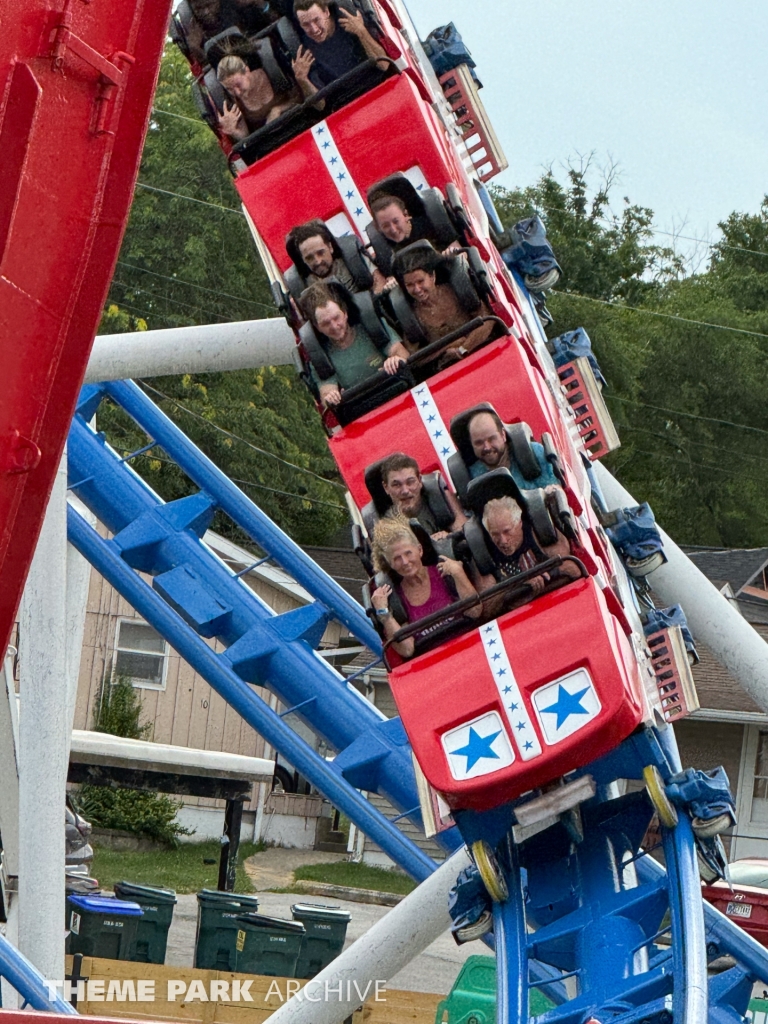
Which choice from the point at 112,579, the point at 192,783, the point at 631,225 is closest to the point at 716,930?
the point at 112,579

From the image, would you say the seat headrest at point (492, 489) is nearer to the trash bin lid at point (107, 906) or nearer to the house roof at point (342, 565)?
the trash bin lid at point (107, 906)

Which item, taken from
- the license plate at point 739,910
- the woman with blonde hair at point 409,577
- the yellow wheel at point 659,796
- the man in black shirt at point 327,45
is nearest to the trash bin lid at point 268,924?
the license plate at point 739,910

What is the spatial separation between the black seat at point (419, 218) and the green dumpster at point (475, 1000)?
12.5 ft

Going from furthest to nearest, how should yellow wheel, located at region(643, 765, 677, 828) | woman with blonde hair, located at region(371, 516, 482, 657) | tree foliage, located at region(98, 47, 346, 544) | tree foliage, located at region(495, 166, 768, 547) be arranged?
tree foliage, located at region(495, 166, 768, 547), tree foliage, located at region(98, 47, 346, 544), woman with blonde hair, located at region(371, 516, 482, 657), yellow wheel, located at region(643, 765, 677, 828)

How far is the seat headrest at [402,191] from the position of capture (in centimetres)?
623

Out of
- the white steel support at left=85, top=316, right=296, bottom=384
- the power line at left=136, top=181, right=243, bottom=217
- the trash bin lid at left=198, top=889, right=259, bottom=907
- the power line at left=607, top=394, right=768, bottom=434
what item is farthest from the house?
the white steel support at left=85, top=316, right=296, bottom=384

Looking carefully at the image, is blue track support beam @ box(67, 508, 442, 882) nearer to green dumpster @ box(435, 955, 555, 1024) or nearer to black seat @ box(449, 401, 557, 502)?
green dumpster @ box(435, 955, 555, 1024)

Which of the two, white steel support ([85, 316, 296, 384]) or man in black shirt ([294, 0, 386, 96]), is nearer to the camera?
man in black shirt ([294, 0, 386, 96])

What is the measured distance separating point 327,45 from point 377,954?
13.1 feet

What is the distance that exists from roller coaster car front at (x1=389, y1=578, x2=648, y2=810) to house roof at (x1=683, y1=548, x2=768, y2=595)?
69.5 ft

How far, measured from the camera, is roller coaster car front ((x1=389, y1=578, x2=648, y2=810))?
502 centimetres

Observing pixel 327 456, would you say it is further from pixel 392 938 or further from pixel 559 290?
pixel 392 938

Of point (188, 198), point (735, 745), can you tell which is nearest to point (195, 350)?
point (735, 745)

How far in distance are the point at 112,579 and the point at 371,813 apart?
1897 mm
